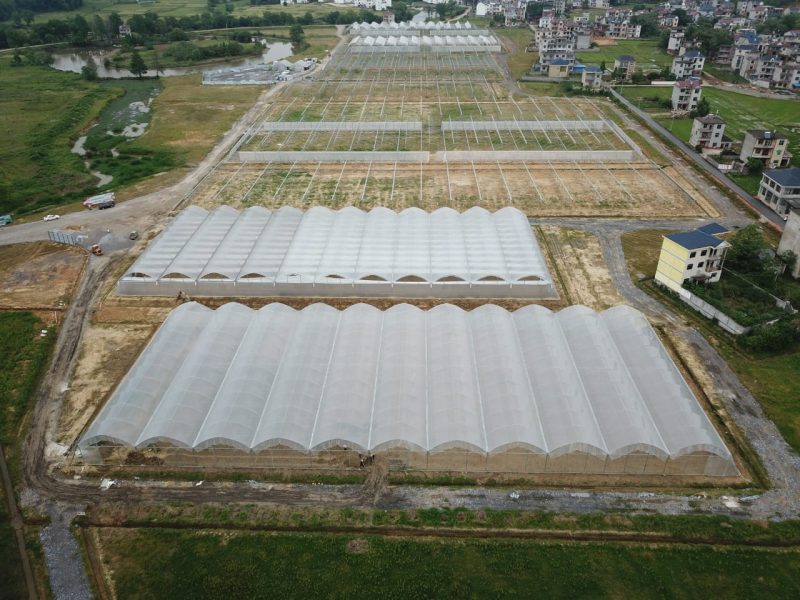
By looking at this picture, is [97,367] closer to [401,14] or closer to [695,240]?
[695,240]

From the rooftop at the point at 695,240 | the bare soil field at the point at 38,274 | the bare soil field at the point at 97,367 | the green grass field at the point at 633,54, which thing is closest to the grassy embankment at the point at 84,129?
the bare soil field at the point at 38,274

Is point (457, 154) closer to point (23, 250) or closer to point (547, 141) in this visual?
point (547, 141)

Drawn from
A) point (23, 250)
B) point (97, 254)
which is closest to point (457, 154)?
point (97, 254)

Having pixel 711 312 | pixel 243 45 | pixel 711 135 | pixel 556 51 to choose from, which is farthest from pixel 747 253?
pixel 243 45

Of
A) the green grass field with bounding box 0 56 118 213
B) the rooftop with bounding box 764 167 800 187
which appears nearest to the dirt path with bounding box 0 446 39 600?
the green grass field with bounding box 0 56 118 213

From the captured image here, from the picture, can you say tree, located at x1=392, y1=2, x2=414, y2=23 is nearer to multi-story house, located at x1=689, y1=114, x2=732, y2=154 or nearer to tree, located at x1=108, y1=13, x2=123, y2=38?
tree, located at x1=108, y1=13, x2=123, y2=38
